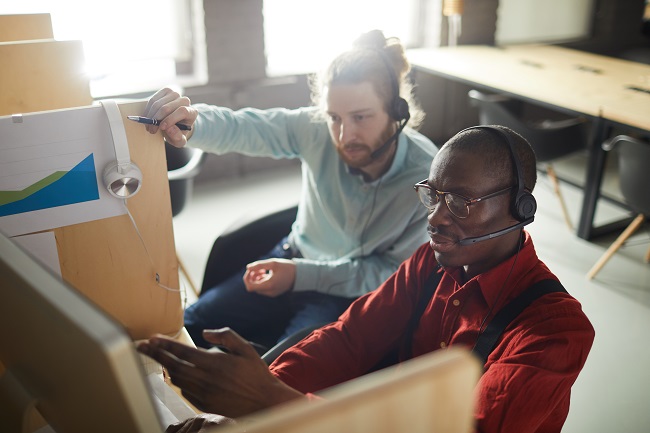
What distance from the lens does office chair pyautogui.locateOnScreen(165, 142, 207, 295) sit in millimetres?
2471

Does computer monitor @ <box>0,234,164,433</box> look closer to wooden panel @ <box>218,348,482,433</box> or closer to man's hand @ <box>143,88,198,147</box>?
wooden panel @ <box>218,348,482,433</box>

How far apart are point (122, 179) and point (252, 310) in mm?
733

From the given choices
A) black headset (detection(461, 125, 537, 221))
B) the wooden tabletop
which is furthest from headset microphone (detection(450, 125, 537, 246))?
the wooden tabletop

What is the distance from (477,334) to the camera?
1193mm

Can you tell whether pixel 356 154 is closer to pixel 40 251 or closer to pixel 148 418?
pixel 40 251

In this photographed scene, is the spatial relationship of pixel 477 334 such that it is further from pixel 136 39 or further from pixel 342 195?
pixel 136 39

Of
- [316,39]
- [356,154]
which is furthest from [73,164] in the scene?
[316,39]

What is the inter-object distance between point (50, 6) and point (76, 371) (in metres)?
3.20

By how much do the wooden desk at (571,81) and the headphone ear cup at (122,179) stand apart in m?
Answer: 2.29

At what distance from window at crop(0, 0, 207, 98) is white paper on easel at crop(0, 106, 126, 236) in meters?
2.37

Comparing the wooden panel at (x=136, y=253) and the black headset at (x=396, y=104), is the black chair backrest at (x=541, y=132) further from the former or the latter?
the wooden panel at (x=136, y=253)

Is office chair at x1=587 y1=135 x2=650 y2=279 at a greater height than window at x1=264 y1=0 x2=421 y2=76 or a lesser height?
lesser

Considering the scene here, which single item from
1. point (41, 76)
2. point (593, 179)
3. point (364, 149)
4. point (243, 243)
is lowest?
point (593, 179)

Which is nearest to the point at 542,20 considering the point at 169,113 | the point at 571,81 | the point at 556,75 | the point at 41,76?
the point at 556,75
